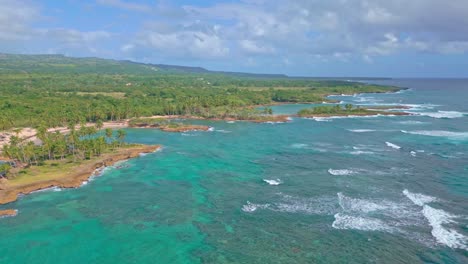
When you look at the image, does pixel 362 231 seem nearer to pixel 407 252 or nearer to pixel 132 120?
pixel 407 252

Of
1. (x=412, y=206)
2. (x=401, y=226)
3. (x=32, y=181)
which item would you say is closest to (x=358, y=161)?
(x=412, y=206)

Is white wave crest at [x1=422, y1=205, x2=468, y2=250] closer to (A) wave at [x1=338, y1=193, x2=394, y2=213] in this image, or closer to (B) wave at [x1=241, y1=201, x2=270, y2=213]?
(A) wave at [x1=338, y1=193, x2=394, y2=213]

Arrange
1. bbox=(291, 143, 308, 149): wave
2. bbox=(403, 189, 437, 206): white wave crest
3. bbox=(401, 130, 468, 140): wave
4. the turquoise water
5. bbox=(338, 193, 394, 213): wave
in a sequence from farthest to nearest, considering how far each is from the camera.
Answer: bbox=(401, 130, 468, 140): wave, bbox=(291, 143, 308, 149): wave, bbox=(403, 189, 437, 206): white wave crest, bbox=(338, 193, 394, 213): wave, the turquoise water

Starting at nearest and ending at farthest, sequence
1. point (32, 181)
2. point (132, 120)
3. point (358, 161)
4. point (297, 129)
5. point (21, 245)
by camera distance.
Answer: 1. point (21, 245)
2. point (32, 181)
3. point (358, 161)
4. point (297, 129)
5. point (132, 120)

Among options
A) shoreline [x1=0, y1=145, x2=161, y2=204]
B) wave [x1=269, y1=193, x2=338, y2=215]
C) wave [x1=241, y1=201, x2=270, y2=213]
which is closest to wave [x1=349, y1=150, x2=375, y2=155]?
wave [x1=269, y1=193, x2=338, y2=215]

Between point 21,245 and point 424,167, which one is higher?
point 424,167
